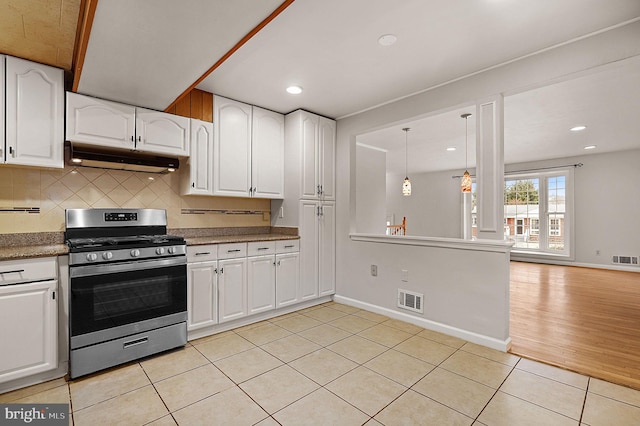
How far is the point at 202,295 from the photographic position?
2.95 metres

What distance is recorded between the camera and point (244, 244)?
3266 mm

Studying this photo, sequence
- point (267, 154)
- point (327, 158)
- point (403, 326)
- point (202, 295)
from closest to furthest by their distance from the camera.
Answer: point (202, 295) < point (403, 326) < point (267, 154) < point (327, 158)

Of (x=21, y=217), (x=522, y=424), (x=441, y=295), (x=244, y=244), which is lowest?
(x=522, y=424)

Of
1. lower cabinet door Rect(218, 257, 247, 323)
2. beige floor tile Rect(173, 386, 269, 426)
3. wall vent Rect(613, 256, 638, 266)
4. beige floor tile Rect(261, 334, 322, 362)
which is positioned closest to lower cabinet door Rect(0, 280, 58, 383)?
beige floor tile Rect(173, 386, 269, 426)

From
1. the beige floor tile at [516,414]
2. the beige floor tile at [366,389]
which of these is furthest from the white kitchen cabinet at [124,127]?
the beige floor tile at [516,414]

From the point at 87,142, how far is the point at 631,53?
4102 mm

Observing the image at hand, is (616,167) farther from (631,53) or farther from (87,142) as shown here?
(87,142)

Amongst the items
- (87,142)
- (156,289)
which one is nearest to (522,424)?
(156,289)

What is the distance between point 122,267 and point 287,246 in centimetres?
168

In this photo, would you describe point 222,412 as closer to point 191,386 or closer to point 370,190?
point 191,386

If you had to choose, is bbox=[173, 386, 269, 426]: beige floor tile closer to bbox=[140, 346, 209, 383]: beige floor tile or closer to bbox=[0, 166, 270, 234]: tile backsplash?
bbox=[140, 346, 209, 383]: beige floor tile

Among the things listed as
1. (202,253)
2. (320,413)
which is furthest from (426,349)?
(202,253)

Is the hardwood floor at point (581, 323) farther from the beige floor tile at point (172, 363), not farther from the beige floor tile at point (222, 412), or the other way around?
the beige floor tile at point (172, 363)

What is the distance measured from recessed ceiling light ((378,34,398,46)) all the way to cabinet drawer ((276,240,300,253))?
87.2 inches
